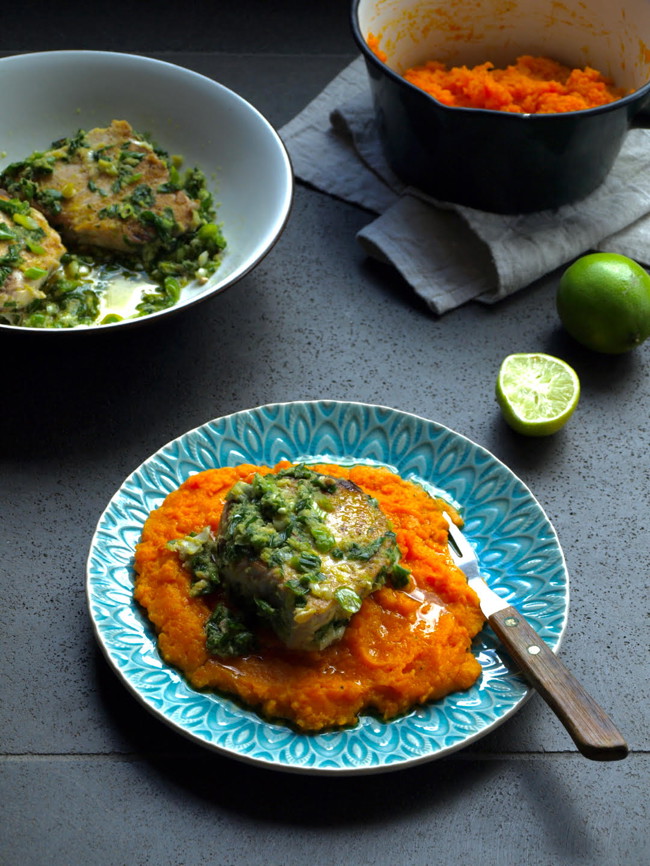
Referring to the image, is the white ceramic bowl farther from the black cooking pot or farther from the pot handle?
the pot handle

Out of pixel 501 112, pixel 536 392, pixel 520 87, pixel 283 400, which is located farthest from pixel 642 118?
pixel 283 400

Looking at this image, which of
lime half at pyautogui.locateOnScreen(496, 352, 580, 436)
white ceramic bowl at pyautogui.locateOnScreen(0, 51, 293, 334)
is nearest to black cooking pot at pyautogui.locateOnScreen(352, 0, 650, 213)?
white ceramic bowl at pyautogui.locateOnScreen(0, 51, 293, 334)

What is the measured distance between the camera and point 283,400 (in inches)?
116

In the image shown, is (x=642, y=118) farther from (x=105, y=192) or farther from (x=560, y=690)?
(x=560, y=690)

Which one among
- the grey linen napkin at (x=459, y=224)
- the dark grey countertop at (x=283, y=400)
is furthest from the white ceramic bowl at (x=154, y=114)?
the grey linen napkin at (x=459, y=224)

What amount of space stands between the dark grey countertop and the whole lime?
0.41 feet

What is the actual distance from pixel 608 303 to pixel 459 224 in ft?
2.26

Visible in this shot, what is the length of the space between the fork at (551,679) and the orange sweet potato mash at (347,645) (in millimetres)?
51

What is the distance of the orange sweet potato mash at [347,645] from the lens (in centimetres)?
208

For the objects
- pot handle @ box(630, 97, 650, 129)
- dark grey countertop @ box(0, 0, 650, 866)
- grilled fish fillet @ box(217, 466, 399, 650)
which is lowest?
dark grey countertop @ box(0, 0, 650, 866)

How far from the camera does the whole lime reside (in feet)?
9.75

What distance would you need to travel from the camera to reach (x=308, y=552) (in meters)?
2.12

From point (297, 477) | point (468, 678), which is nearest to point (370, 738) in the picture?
point (468, 678)

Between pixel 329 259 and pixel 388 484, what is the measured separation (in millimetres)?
1185
